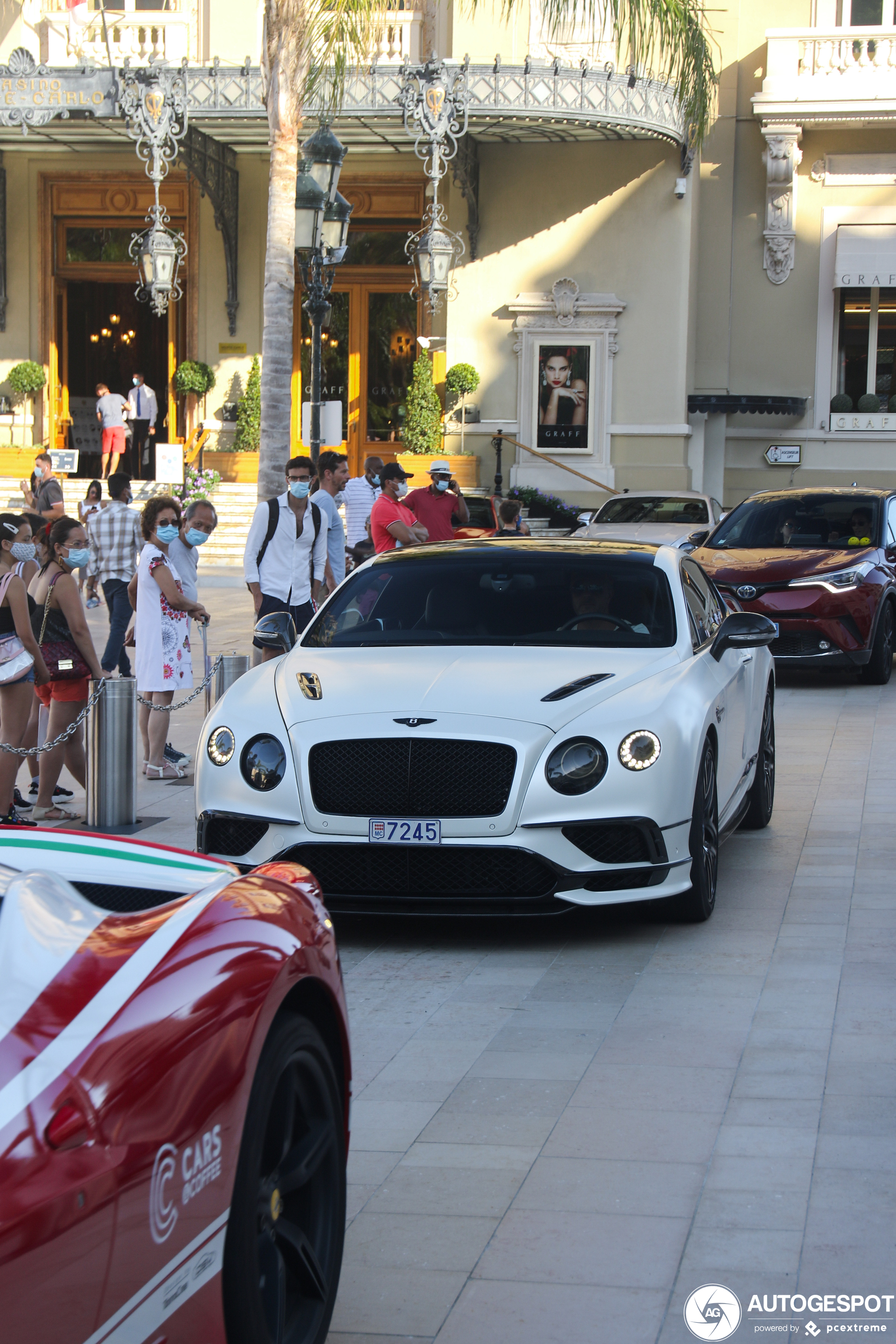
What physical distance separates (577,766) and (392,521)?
7546mm

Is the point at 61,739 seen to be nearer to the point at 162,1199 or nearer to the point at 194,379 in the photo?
the point at 162,1199

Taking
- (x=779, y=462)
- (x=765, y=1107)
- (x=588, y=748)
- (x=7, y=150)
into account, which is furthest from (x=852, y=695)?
(x=7, y=150)

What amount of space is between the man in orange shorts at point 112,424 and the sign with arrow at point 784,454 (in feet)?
39.2

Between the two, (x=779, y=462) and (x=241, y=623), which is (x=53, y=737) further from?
(x=779, y=462)

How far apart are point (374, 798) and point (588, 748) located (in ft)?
2.75

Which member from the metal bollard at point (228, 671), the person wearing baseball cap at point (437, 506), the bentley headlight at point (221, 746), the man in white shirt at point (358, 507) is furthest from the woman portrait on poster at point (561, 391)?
the bentley headlight at point (221, 746)

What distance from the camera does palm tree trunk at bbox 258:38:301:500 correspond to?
17.2 m

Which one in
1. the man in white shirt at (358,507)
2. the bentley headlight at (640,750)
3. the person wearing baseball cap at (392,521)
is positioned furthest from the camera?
the man in white shirt at (358,507)

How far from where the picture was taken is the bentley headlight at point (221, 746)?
6273 millimetres

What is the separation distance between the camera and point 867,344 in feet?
97.1

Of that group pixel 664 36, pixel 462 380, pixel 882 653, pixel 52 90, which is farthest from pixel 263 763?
pixel 52 90

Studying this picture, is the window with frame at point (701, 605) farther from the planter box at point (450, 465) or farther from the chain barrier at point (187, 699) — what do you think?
the planter box at point (450, 465)

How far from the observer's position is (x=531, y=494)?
87.3ft

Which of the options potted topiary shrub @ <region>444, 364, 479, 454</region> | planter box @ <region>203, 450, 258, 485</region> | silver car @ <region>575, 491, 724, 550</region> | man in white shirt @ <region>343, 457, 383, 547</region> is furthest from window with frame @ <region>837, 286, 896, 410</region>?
man in white shirt @ <region>343, 457, 383, 547</region>
